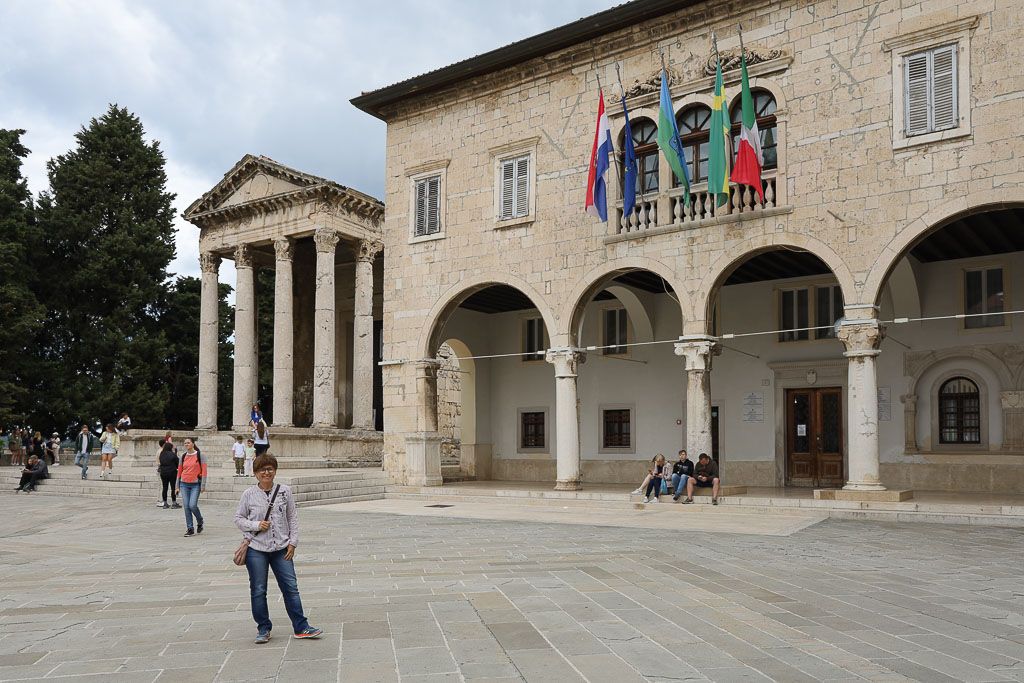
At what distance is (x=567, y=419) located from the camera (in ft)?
62.9

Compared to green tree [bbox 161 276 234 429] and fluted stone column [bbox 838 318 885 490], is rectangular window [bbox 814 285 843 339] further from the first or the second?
green tree [bbox 161 276 234 429]

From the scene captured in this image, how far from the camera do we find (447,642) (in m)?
6.16

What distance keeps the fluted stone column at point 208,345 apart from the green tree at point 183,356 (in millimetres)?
10147

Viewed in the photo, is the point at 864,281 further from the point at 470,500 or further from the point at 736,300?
the point at 470,500

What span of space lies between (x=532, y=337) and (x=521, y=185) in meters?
6.49

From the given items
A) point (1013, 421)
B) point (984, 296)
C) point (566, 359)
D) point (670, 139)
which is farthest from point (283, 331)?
point (1013, 421)

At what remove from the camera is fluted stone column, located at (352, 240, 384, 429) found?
1166 inches

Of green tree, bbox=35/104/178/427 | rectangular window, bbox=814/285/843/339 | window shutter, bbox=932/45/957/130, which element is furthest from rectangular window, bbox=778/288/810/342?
green tree, bbox=35/104/178/427

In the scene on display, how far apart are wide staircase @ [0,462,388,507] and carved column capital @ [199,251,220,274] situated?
896cm

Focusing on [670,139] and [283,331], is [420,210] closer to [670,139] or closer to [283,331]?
[670,139]

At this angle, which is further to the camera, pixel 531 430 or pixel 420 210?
pixel 531 430

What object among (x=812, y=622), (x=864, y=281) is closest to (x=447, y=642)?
(x=812, y=622)

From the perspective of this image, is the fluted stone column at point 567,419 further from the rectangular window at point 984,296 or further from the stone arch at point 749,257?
the rectangular window at point 984,296

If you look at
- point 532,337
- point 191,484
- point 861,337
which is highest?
point 532,337
